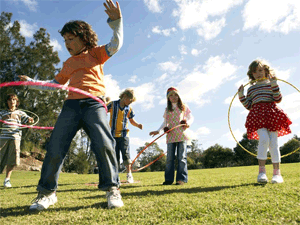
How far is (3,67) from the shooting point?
23672 mm

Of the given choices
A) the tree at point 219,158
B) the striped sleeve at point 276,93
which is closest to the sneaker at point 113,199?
the striped sleeve at point 276,93

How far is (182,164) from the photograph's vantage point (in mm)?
5336

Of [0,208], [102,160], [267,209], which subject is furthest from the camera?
[0,208]

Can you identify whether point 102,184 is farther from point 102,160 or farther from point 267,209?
point 267,209

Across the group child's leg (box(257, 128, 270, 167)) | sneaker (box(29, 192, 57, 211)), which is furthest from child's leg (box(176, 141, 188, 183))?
sneaker (box(29, 192, 57, 211))

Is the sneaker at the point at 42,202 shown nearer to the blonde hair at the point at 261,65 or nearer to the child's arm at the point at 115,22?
the child's arm at the point at 115,22

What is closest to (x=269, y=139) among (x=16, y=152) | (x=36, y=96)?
(x=16, y=152)

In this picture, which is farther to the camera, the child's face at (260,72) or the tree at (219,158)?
the tree at (219,158)

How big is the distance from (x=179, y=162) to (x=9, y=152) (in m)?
4.28

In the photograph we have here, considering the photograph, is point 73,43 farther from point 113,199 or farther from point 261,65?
point 261,65

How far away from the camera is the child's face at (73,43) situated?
325 cm

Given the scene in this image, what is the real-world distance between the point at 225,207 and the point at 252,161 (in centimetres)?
4160

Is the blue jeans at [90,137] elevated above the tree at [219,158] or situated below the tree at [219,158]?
below

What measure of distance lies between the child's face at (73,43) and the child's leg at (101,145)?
0.77m
